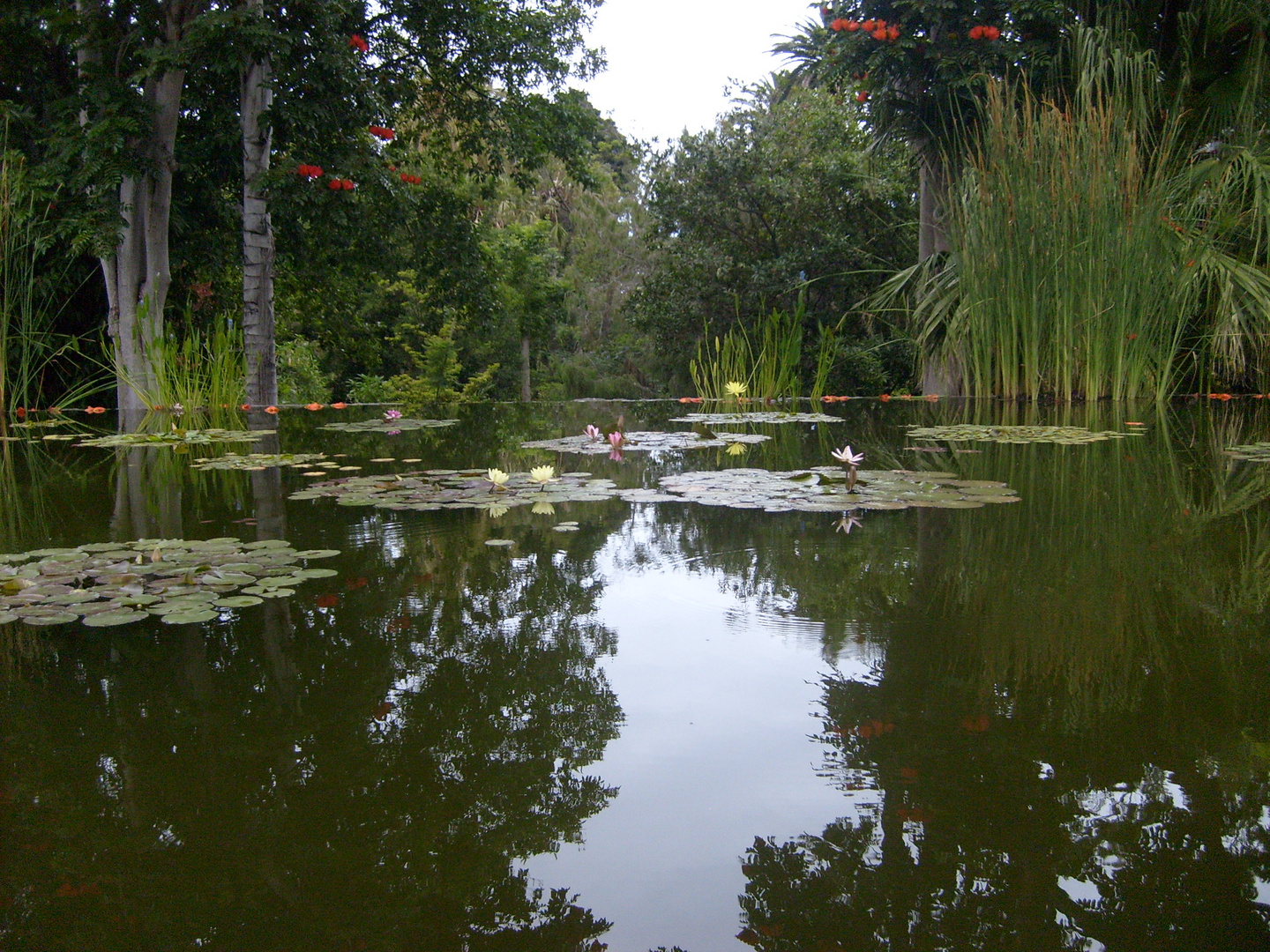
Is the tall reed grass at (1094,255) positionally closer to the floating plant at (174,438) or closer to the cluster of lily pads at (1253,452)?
the cluster of lily pads at (1253,452)

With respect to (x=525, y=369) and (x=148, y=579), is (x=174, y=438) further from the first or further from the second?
(x=525, y=369)

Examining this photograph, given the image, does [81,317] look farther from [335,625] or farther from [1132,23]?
[1132,23]

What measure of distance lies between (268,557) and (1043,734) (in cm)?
155

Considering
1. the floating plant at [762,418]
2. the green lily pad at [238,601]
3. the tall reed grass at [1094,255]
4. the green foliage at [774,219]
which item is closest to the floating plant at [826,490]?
the green lily pad at [238,601]

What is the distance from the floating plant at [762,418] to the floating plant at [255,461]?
2550 mm

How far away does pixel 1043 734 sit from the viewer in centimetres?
112

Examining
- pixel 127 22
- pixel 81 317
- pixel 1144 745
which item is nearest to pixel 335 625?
pixel 1144 745

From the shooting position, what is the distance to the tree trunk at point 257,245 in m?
7.13

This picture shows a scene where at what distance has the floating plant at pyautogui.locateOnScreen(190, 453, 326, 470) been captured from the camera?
3484mm

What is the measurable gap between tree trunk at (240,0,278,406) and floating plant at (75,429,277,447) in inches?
111

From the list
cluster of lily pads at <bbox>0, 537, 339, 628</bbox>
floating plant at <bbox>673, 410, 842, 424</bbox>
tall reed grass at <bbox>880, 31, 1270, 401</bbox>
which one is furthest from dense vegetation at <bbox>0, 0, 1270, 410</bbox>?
cluster of lily pads at <bbox>0, 537, 339, 628</bbox>

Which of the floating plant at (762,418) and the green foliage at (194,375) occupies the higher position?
the green foliage at (194,375)

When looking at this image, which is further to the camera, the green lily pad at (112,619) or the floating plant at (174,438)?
the floating plant at (174,438)

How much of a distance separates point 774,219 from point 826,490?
9.69m
